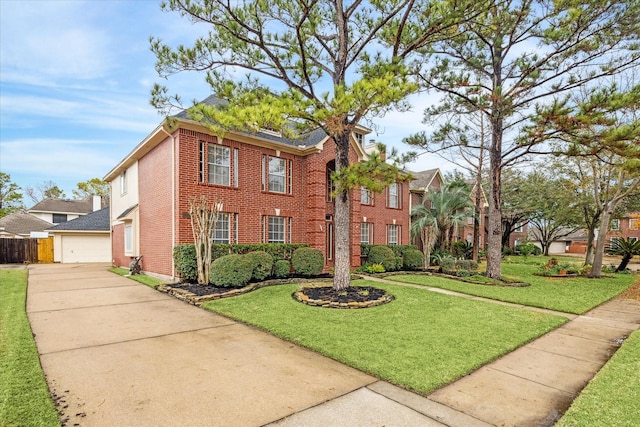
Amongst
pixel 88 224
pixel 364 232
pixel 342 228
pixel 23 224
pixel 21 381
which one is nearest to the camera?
pixel 21 381

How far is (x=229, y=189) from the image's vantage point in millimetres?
12211

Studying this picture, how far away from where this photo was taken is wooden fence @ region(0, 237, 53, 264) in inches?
840

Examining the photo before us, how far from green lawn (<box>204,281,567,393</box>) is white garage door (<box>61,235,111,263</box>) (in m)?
18.3

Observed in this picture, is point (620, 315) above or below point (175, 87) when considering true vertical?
below

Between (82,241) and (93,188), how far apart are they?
3365 centimetres

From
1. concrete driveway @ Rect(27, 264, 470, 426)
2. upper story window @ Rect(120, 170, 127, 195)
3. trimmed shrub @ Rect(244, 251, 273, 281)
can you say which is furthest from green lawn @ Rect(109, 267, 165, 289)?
upper story window @ Rect(120, 170, 127, 195)

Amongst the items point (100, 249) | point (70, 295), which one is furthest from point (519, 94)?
point (100, 249)

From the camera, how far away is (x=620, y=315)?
7.61m

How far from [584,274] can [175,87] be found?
685 inches

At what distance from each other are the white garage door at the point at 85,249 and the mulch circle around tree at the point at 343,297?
18912mm

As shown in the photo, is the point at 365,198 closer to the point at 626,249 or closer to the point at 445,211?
the point at 445,211

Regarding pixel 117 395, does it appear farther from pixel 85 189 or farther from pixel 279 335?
pixel 85 189

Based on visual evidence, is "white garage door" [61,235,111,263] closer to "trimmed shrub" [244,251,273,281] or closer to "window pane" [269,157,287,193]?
"window pane" [269,157,287,193]

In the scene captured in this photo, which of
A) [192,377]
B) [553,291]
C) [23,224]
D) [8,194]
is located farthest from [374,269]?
[8,194]
